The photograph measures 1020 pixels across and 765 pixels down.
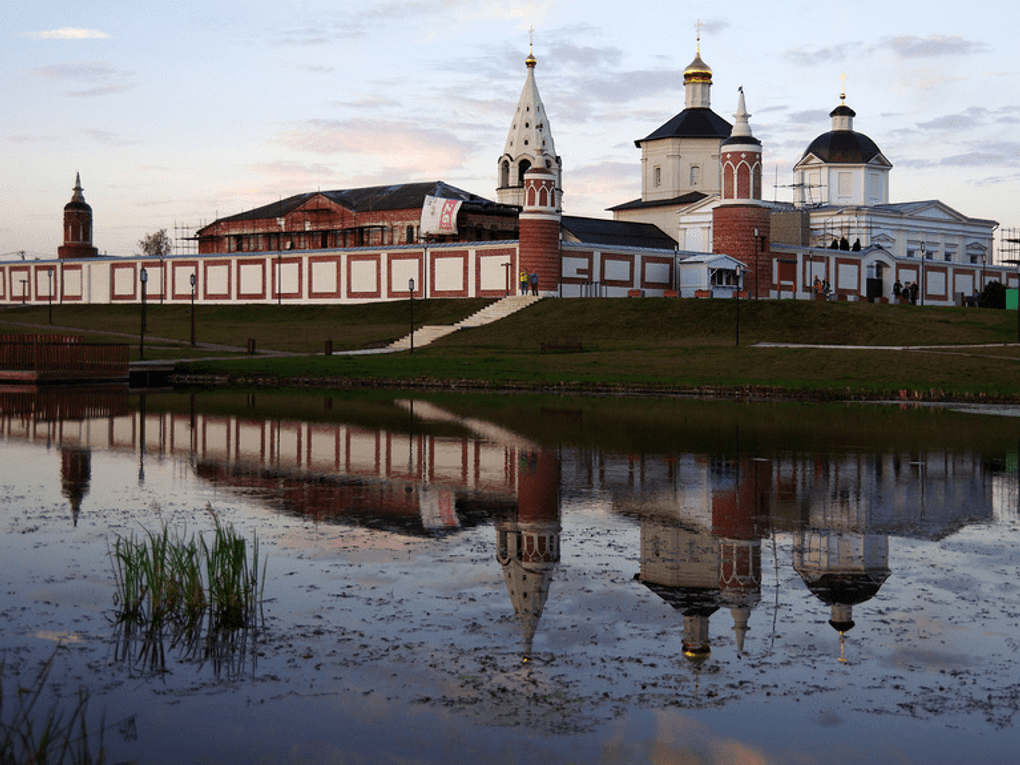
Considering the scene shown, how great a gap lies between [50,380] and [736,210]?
44.2 meters

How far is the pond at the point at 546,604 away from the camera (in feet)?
22.4

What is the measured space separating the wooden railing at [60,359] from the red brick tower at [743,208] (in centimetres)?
4087

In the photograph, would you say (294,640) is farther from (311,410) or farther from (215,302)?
(215,302)

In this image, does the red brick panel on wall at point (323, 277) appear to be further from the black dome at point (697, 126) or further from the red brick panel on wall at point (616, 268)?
the black dome at point (697, 126)

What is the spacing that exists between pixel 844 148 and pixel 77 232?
63.4 metres

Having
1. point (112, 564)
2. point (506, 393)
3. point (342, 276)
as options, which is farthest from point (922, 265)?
point (112, 564)

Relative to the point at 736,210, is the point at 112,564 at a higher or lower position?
lower

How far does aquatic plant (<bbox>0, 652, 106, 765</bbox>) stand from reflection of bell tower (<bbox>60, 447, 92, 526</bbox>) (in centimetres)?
605

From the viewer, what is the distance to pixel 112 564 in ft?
35.3

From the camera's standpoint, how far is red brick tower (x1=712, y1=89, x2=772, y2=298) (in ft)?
229

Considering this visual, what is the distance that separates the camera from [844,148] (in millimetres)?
93000

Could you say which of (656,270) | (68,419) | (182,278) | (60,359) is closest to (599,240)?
(656,270)

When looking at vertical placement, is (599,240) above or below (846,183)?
below

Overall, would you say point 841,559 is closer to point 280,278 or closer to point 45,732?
point 45,732
